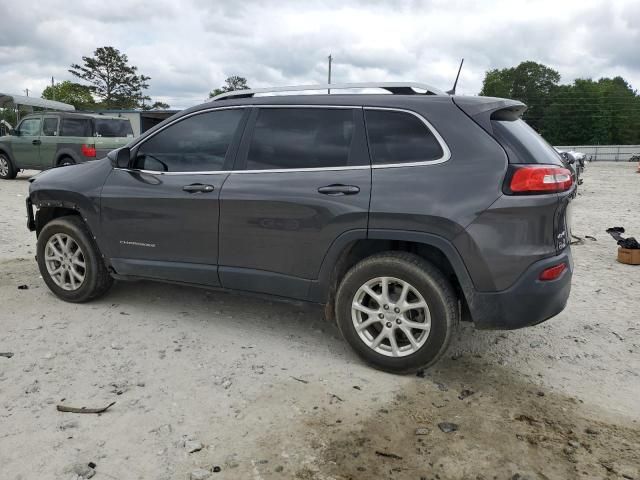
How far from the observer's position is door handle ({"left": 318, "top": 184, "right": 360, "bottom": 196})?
3416 mm

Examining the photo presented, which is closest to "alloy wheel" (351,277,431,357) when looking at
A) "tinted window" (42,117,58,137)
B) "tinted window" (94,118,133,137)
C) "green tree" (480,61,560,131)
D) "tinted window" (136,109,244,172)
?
"tinted window" (136,109,244,172)

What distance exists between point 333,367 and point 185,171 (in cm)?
184

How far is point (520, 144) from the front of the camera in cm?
323

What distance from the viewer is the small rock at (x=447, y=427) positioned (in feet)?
9.41

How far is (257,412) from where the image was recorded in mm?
3006

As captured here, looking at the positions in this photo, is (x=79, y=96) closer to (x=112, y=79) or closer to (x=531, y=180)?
(x=112, y=79)

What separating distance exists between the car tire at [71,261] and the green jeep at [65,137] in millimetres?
9625

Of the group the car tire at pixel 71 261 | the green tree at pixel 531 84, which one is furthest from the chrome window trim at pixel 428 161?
the green tree at pixel 531 84

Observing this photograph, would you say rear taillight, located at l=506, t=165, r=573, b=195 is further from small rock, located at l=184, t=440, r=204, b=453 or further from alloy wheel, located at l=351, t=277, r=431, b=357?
small rock, located at l=184, t=440, r=204, b=453

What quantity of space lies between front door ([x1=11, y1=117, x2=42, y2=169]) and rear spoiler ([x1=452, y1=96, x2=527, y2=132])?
1387 centimetres

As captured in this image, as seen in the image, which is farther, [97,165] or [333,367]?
[97,165]

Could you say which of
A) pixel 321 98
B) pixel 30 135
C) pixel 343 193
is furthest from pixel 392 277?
pixel 30 135

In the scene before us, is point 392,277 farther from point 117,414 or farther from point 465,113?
point 117,414

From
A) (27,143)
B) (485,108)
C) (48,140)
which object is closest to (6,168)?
(27,143)
